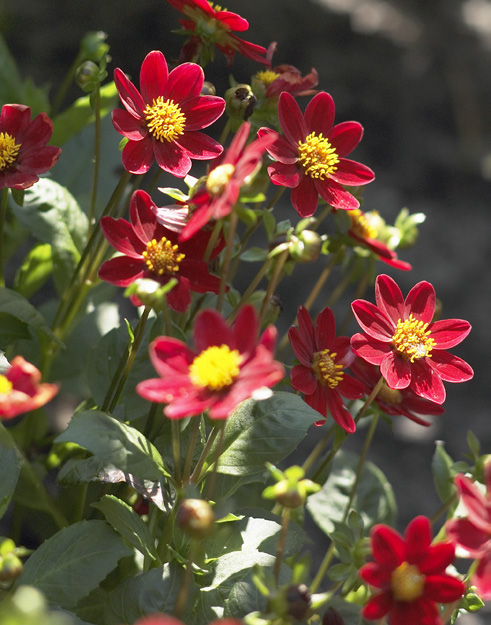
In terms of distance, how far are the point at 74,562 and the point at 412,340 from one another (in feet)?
1.02

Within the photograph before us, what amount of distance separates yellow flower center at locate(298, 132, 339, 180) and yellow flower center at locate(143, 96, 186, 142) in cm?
10

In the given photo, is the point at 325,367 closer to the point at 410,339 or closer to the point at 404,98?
the point at 410,339

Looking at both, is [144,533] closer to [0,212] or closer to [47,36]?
[0,212]

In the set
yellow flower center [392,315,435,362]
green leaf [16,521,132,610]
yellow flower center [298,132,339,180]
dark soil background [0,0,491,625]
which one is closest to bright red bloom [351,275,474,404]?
yellow flower center [392,315,435,362]

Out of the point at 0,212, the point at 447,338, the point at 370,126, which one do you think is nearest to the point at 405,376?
the point at 447,338

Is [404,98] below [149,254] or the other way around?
below

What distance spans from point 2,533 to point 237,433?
0.58m

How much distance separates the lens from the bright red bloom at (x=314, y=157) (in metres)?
0.62

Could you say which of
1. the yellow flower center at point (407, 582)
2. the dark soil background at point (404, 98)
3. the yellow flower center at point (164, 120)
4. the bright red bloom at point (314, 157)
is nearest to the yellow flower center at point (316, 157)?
the bright red bloom at point (314, 157)

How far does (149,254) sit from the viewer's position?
57 cm

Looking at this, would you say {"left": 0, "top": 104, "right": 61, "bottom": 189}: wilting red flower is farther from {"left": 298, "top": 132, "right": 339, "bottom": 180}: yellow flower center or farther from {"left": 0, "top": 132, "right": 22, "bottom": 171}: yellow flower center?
{"left": 298, "top": 132, "right": 339, "bottom": 180}: yellow flower center

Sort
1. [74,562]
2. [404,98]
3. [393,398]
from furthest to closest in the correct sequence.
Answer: [404,98], [393,398], [74,562]

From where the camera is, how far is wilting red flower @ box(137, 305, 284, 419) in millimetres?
440

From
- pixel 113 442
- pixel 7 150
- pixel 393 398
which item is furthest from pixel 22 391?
pixel 393 398
